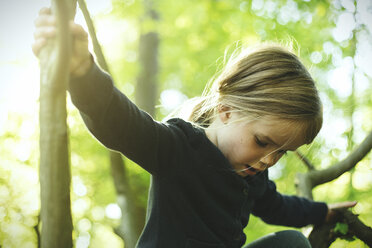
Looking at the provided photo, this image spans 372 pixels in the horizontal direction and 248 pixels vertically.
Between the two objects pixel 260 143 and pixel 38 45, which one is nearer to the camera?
pixel 38 45

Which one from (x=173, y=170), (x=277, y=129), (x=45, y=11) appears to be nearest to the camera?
(x=45, y=11)

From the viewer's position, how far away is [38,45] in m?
0.64

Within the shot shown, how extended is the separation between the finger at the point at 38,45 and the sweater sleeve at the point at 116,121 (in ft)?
0.46

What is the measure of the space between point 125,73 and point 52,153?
17.6 ft

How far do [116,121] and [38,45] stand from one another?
1.01 ft

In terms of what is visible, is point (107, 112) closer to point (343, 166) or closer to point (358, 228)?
point (358, 228)

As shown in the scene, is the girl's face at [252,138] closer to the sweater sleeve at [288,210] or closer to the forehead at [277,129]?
the forehead at [277,129]

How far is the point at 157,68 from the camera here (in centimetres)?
548

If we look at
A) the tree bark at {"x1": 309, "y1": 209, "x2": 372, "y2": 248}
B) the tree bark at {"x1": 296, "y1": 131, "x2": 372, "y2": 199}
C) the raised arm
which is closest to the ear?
the raised arm

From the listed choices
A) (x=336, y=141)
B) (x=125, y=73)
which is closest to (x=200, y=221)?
(x=336, y=141)

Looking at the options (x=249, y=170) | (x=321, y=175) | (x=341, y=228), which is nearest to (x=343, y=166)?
(x=321, y=175)

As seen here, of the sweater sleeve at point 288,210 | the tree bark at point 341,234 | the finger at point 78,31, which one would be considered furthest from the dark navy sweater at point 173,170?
the tree bark at point 341,234

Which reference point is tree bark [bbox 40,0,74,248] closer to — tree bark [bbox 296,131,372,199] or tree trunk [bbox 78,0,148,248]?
tree trunk [bbox 78,0,148,248]

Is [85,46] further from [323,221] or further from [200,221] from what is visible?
[323,221]
